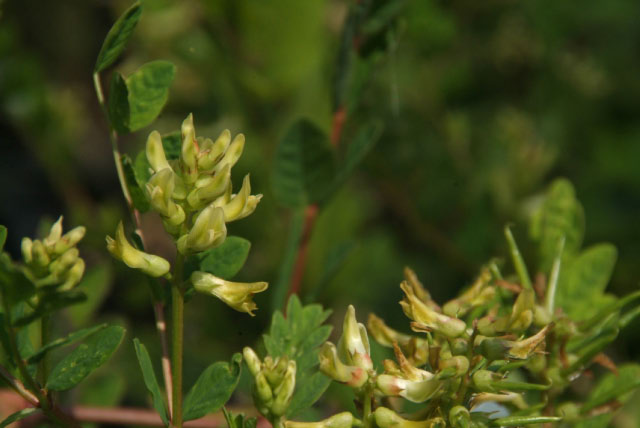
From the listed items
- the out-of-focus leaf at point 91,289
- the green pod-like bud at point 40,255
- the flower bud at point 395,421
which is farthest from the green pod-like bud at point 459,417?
the out-of-focus leaf at point 91,289

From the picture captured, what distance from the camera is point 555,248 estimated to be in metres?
1.01

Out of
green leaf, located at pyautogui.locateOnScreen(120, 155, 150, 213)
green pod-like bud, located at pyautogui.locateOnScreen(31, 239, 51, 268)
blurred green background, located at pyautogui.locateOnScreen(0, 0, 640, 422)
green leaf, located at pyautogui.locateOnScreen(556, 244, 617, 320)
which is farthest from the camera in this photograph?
blurred green background, located at pyautogui.locateOnScreen(0, 0, 640, 422)

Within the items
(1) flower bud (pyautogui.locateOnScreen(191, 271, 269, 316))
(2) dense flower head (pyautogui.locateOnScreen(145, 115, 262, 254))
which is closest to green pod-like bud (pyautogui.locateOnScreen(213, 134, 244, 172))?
(2) dense flower head (pyautogui.locateOnScreen(145, 115, 262, 254))

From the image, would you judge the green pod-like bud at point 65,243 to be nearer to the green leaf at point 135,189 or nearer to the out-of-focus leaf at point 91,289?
the green leaf at point 135,189

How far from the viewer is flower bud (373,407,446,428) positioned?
68 cm

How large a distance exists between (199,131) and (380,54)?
3.19 feet

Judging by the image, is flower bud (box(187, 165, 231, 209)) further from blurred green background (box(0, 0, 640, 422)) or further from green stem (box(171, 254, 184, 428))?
blurred green background (box(0, 0, 640, 422))

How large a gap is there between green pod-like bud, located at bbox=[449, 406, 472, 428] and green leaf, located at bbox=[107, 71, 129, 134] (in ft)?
1.48

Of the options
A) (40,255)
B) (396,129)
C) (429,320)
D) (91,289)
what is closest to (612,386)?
(429,320)

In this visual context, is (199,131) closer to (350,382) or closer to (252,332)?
(252,332)

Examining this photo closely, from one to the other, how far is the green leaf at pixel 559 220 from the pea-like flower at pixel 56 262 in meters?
0.61

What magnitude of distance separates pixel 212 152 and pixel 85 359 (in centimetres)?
22

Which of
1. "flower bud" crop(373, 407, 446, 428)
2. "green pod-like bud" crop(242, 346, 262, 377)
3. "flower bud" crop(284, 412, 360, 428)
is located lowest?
"flower bud" crop(284, 412, 360, 428)

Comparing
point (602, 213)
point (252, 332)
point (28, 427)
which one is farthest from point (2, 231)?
point (602, 213)
